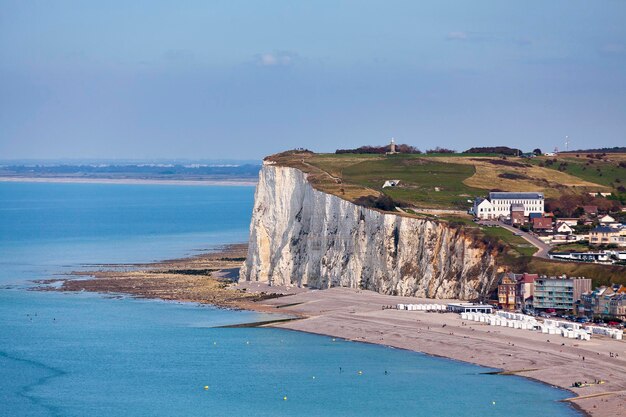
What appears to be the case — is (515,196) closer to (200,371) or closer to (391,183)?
(391,183)

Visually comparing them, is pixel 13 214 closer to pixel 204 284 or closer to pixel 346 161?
pixel 346 161

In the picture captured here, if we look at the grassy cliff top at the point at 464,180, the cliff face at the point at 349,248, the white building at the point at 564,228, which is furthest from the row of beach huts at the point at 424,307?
the white building at the point at 564,228

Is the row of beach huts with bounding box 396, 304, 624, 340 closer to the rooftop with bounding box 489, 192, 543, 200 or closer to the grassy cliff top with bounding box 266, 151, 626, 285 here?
the grassy cliff top with bounding box 266, 151, 626, 285

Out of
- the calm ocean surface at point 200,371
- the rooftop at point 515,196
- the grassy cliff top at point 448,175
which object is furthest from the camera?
the grassy cliff top at point 448,175

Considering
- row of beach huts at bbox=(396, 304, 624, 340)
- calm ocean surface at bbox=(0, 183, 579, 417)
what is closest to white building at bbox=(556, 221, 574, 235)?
row of beach huts at bbox=(396, 304, 624, 340)

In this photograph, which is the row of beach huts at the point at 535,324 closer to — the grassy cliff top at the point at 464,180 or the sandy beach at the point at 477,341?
the sandy beach at the point at 477,341

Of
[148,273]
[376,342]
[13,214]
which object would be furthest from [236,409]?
[13,214]

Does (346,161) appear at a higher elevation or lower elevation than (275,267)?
higher
